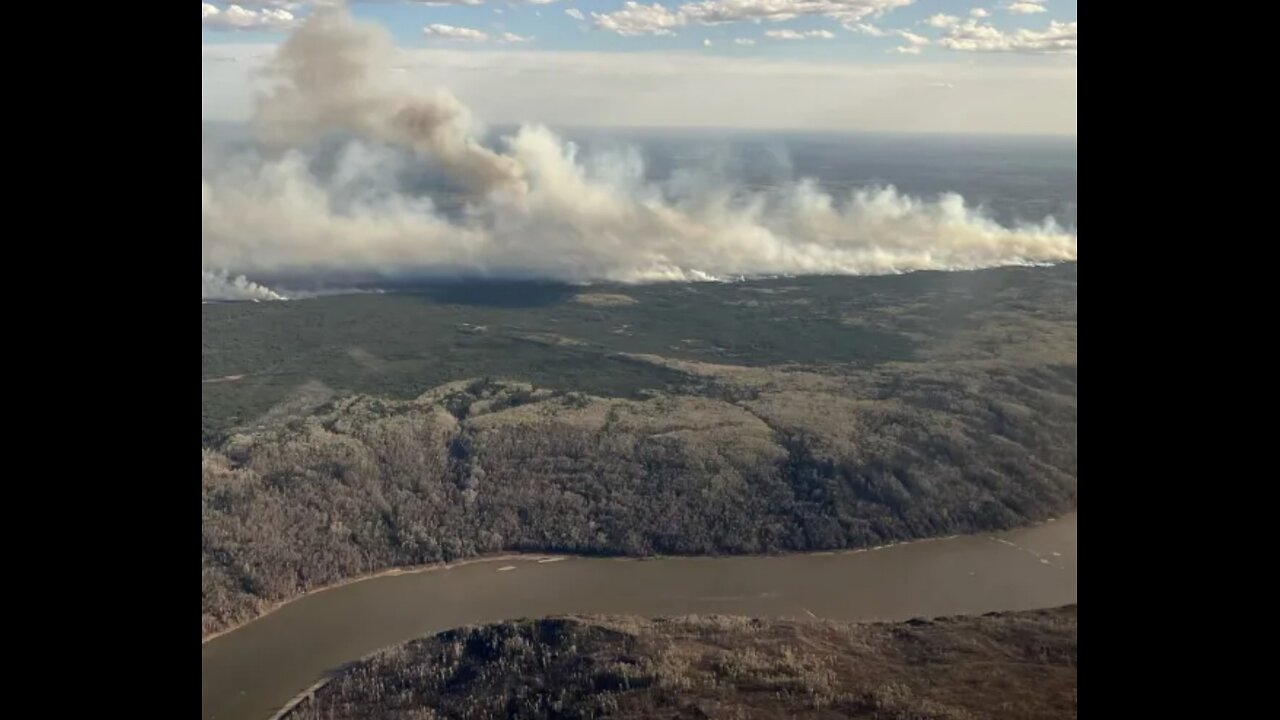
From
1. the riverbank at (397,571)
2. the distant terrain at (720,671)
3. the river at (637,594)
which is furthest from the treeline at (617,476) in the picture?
the distant terrain at (720,671)

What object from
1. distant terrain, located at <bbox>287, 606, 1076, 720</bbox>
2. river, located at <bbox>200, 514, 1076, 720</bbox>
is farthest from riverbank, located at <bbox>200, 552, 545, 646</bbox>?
distant terrain, located at <bbox>287, 606, 1076, 720</bbox>

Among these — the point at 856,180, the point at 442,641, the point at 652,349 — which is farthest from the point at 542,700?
the point at 856,180

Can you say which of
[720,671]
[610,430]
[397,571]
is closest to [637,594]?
[720,671]

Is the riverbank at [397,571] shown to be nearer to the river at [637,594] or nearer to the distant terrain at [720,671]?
the river at [637,594]

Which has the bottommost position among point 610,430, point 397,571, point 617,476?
point 397,571

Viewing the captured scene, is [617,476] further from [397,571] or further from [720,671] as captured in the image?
[720,671]

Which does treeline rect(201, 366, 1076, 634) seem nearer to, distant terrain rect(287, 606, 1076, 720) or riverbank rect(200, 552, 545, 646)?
riverbank rect(200, 552, 545, 646)

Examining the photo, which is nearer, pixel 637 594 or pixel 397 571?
pixel 637 594
